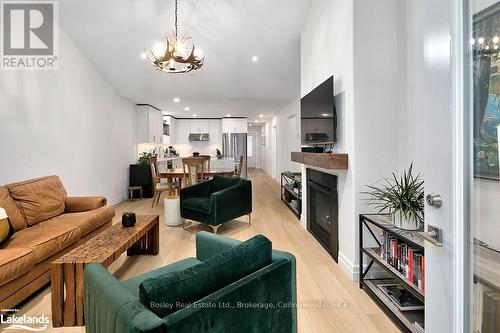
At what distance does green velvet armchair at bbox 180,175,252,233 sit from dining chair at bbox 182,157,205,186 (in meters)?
0.45

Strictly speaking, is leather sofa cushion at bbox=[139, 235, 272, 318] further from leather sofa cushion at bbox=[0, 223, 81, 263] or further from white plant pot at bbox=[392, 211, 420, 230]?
leather sofa cushion at bbox=[0, 223, 81, 263]

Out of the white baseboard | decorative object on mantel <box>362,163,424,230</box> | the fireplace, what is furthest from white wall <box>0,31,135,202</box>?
decorative object on mantel <box>362,163,424,230</box>

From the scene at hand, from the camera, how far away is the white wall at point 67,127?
3045 mm

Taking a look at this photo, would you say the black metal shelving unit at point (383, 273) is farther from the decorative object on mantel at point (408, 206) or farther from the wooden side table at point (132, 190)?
the wooden side table at point (132, 190)

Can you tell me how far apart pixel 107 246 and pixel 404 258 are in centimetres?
224

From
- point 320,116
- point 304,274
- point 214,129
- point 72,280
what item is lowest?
point 304,274

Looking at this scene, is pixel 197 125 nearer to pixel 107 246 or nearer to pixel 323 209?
pixel 323 209

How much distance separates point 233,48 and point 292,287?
4.35 metres

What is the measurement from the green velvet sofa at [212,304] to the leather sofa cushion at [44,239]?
1.13 meters

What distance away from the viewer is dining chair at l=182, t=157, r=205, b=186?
4.38m

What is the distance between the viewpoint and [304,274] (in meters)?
2.47

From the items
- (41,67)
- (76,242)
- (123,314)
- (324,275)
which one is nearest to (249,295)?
(123,314)

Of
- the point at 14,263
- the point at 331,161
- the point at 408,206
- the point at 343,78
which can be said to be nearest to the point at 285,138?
the point at 343,78

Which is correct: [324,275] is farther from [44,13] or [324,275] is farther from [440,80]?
[44,13]
